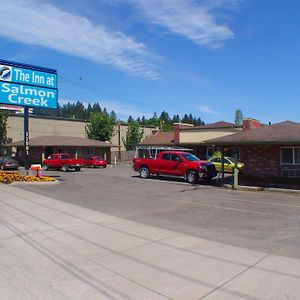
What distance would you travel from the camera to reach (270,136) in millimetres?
21109

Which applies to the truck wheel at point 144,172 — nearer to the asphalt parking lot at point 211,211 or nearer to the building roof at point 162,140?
the asphalt parking lot at point 211,211

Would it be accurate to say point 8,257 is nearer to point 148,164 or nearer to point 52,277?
point 52,277

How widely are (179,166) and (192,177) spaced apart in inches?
49.0

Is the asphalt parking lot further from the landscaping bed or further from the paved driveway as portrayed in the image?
the landscaping bed

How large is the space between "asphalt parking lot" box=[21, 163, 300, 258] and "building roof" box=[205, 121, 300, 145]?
260 centimetres

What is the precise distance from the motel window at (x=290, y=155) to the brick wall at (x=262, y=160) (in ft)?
0.91

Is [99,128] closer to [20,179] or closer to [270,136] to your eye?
[20,179]

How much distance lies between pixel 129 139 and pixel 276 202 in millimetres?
55688

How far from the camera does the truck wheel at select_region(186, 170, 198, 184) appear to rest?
2397 centimetres

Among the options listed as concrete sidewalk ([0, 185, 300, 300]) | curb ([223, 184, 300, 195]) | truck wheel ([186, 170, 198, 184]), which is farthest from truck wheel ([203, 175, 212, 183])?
concrete sidewalk ([0, 185, 300, 300])

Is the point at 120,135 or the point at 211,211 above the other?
the point at 120,135

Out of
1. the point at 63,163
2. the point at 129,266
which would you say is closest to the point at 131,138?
the point at 63,163

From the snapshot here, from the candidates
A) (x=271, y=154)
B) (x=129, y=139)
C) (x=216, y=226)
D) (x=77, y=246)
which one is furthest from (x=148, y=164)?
(x=129, y=139)

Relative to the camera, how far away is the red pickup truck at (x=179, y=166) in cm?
2391
